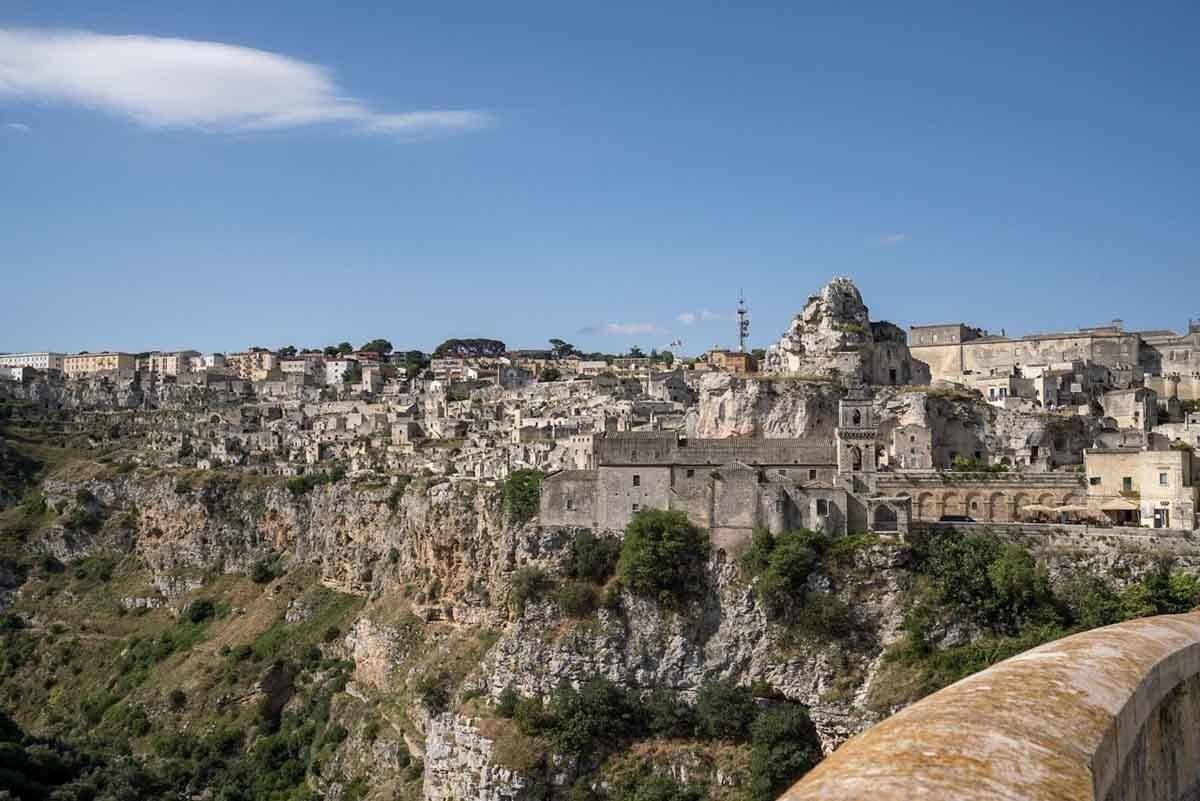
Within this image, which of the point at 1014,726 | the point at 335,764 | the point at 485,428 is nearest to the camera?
the point at 1014,726

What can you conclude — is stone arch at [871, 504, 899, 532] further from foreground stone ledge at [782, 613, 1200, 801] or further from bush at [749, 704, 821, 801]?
foreground stone ledge at [782, 613, 1200, 801]

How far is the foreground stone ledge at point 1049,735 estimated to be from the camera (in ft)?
12.7

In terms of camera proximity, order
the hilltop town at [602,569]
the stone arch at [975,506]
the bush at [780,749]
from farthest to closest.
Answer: the stone arch at [975,506]
the hilltop town at [602,569]
the bush at [780,749]

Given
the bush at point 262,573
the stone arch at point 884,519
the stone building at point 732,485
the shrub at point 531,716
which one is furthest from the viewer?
the bush at point 262,573

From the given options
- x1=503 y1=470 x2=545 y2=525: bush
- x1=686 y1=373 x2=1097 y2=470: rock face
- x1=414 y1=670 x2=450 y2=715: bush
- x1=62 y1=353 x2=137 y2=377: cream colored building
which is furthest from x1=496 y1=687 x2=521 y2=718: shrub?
x1=62 y1=353 x2=137 y2=377: cream colored building

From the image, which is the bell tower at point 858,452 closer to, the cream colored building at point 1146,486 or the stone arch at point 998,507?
the stone arch at point 998,507

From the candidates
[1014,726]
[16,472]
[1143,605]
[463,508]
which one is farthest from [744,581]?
[16,472]

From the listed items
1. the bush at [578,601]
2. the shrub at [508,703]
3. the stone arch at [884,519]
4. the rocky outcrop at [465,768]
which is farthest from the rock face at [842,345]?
the rocky outcrop at [465,768]

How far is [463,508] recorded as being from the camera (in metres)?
46.3

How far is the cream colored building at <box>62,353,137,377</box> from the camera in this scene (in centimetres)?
12769

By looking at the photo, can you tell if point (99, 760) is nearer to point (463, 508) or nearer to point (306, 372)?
point (463, 508)

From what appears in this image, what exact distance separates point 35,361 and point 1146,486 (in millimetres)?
137848

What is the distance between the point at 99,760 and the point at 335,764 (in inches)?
394

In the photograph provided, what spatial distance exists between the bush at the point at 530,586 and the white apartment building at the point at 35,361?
380 ft
